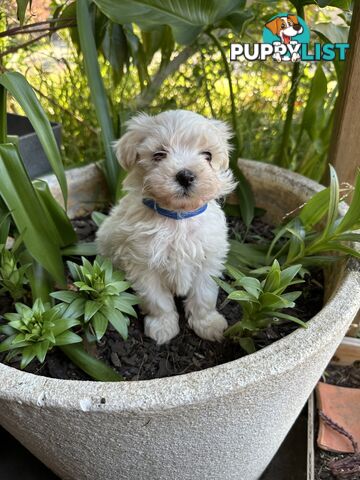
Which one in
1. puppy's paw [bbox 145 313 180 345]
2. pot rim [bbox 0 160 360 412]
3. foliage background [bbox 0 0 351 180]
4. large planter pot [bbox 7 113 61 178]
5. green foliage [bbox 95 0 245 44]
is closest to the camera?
pot rim [bbox 0 160 360 412]

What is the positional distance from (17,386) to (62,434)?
12 centimetres

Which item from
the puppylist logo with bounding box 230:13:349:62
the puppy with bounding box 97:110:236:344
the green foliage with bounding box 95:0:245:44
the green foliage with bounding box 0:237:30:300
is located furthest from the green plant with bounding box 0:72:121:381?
the puppylist logo with bounding box 230:13:349:62

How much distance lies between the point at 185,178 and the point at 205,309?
39cm

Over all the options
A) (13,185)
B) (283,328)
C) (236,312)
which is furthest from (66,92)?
(283,328)

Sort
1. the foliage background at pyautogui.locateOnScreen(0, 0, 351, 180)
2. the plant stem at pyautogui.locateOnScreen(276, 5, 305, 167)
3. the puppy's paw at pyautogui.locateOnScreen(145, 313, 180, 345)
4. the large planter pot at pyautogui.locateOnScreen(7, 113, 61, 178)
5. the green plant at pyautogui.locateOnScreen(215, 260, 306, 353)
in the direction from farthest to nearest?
the foliage background at pyautogui.locateOnScreen(0, 0, 351, 180)
the large planter pot at pyautogui.locateOnScreen(7, 113, 61, 178)
the plant stem at pyautogui.locateOnScreen(276, 5, 305, 167)
the puppy's paw at pyautogui.locateOnScreen(145, 313, 180, 345)
the green plant at pyautogui.locateOnScreen(215, 260, 306, 353)

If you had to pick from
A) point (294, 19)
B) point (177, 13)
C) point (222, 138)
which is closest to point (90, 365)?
point (222, 138)

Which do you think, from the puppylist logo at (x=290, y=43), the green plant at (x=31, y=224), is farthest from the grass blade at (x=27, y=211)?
the puppylist logo at (x=290, y=43)

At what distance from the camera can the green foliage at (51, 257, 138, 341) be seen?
0.97 meters

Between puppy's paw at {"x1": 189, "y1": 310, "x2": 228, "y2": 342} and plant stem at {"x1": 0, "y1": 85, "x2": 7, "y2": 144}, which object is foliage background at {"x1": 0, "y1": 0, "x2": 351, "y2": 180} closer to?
plant stem at {"x1": 0, "y1": 85, "x2": 7, "y2": 144}

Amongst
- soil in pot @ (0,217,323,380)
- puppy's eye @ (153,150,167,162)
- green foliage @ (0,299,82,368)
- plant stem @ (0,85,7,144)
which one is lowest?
soil in pot @ (0,217,323,380)

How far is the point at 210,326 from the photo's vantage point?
3.76 feet

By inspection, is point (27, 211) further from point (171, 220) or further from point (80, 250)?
point (171, 220)

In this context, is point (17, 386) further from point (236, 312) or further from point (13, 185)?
point (236, 312)

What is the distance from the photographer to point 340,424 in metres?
1.27
